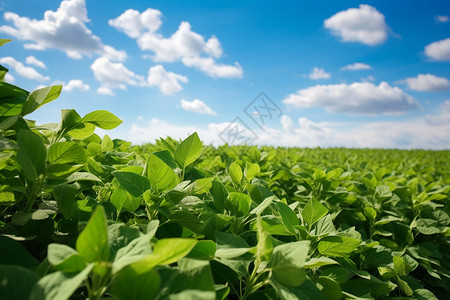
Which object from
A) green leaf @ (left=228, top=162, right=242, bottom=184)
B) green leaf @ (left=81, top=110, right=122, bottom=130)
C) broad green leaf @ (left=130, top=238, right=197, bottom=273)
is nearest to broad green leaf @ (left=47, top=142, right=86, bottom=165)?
green leaf @ (left=81, top=110, right=122, bottom=130)

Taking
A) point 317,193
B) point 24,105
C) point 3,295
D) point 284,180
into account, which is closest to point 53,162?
point 24,105

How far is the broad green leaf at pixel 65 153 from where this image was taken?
42.2 inches

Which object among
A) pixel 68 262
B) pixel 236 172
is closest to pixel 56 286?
pixel 68 262

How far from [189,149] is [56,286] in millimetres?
839

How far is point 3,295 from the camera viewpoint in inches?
26.1

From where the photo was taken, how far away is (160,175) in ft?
3.68

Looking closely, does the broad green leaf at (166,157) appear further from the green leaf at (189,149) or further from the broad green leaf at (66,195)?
the broad green leaf at (66,195)

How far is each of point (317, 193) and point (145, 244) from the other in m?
1.95

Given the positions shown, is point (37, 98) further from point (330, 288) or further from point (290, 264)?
point (330, 288)

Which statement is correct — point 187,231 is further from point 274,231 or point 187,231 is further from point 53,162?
point 53,162

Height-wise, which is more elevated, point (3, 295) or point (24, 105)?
point (24, 105)

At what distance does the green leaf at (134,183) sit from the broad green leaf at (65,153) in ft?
0.58

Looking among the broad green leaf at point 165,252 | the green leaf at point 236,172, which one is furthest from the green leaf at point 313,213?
the broad green leaf at point 165,252

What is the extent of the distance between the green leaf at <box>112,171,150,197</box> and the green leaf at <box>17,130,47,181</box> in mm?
266
